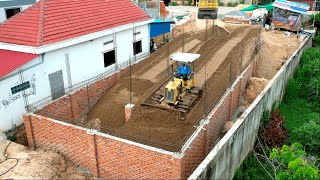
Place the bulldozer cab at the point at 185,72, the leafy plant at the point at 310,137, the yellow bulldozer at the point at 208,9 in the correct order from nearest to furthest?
1. the leafy plant at the point at 310,137
2. the bulldozer cab at the point at 185,72
3. the yellow bulldozer at the point at 208,9

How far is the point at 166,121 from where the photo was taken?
1270 centimetres

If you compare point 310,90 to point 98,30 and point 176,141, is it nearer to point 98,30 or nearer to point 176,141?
point 176,141

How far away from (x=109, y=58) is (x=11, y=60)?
5.52 m

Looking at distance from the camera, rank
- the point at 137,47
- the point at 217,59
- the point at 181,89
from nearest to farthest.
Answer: the point at 181,89
the point at 217,59
the point at 137,47

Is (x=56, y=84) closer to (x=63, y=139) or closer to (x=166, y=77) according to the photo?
(x=63, y=139)

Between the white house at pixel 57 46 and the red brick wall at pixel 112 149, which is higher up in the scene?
the white house at pixel 57 46

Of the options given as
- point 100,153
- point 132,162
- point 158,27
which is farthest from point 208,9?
point 132,162

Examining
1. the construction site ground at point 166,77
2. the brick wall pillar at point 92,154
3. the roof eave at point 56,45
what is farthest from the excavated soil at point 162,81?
the roof eave at point 56,45

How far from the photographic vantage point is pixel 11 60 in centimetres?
1360

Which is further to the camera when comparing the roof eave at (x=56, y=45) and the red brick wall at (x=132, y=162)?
the roof eave at (x=56, y=45)

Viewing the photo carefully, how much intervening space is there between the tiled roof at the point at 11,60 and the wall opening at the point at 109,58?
4.55 m

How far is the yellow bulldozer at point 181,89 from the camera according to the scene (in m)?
13.0

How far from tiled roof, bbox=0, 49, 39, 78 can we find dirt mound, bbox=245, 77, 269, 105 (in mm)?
10642

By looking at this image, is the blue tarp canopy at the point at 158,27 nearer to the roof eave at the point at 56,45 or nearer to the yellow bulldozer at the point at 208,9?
the roof eave at the point at 56,45
